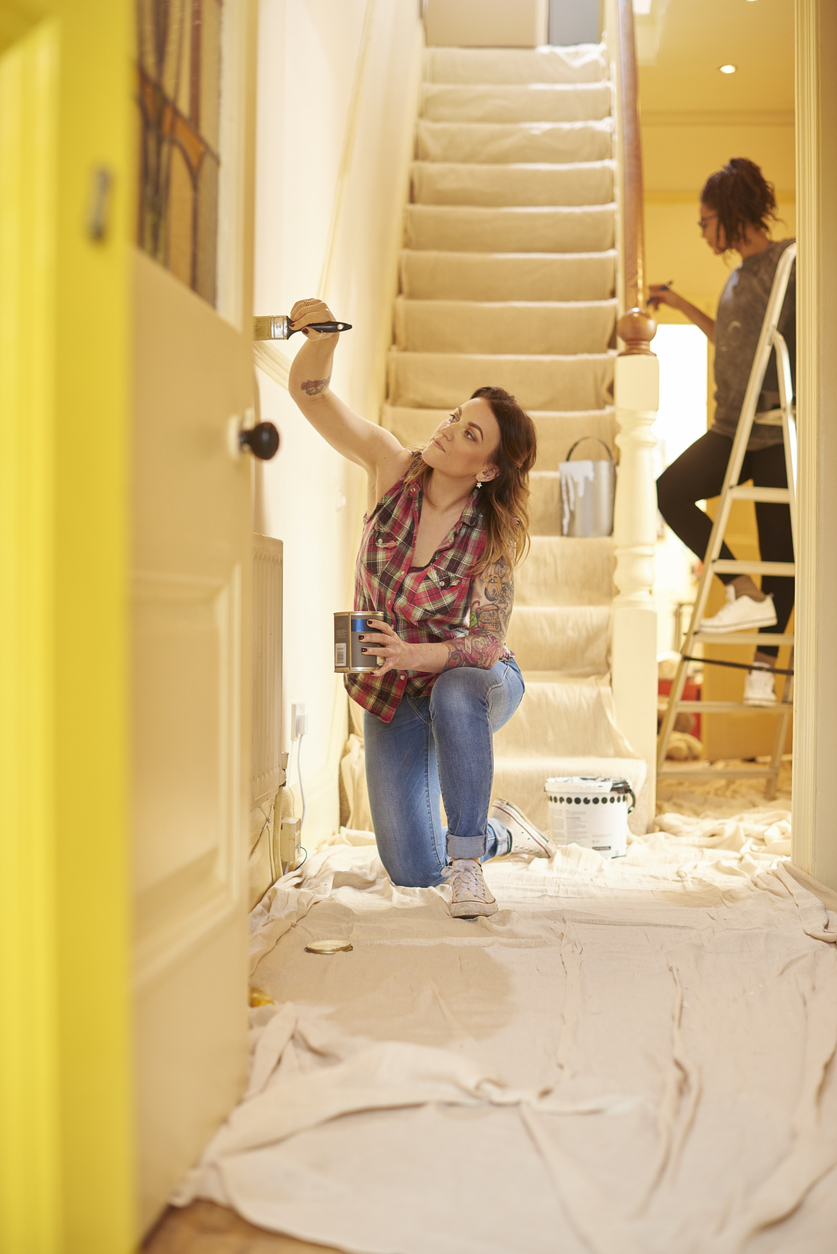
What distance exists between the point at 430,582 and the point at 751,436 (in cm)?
151

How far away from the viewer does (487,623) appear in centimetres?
194

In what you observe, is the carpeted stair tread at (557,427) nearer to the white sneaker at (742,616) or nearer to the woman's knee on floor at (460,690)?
the white sneaker at (742,616)

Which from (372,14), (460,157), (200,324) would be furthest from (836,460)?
(460,157)

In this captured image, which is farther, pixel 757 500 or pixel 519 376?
pixel 519 376

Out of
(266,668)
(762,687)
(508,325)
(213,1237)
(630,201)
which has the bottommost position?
(213,1237)

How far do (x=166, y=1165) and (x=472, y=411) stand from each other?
1.48 metres

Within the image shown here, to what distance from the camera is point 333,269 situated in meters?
2.46

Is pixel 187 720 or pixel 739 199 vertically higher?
pixel 739 199

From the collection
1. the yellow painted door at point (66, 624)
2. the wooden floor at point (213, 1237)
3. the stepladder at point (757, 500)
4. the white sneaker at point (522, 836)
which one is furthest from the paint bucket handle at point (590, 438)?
the wooden floor at point (213, 1237)

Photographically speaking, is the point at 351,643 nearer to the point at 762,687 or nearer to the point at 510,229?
the point at 762,687

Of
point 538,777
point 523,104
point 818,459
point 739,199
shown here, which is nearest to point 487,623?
point 538,777

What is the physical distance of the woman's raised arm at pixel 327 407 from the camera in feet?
5.60

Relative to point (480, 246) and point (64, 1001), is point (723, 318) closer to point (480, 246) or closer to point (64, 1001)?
point (480, 246)

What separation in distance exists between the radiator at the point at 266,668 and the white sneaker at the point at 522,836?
59 centimetres
